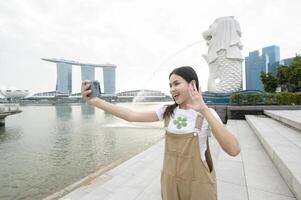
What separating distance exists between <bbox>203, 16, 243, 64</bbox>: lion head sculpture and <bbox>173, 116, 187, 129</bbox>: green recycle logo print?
89.9 feet

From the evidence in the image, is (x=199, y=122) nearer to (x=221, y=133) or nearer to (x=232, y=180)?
(x=221, y=133)

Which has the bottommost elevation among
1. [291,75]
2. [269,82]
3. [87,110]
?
[87,110]

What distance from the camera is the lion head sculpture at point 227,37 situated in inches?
1038

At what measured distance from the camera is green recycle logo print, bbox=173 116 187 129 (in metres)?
1.33

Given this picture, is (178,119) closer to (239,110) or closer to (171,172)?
(171,172)

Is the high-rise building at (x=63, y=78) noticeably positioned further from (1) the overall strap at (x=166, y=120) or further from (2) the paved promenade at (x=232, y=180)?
(1) the overall strap at (x=166, y=120)

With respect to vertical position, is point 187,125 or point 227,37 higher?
point 227,37

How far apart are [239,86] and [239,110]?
54.6ft

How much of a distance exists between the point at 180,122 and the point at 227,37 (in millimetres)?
28320

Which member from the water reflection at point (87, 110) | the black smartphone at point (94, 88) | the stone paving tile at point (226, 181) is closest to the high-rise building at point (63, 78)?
the water reflection at point (87, 110)

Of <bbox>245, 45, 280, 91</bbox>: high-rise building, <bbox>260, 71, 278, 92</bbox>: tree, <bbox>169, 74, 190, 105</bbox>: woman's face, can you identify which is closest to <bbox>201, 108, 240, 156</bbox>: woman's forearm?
<bbox>169, 74, 190, 105</bbox>: woman's face

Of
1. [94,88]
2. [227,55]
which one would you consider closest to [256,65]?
[227,55]

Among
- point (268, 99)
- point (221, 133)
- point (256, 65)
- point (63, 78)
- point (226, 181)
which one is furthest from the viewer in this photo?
point (63, 78)

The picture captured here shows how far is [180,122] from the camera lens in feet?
4.42
